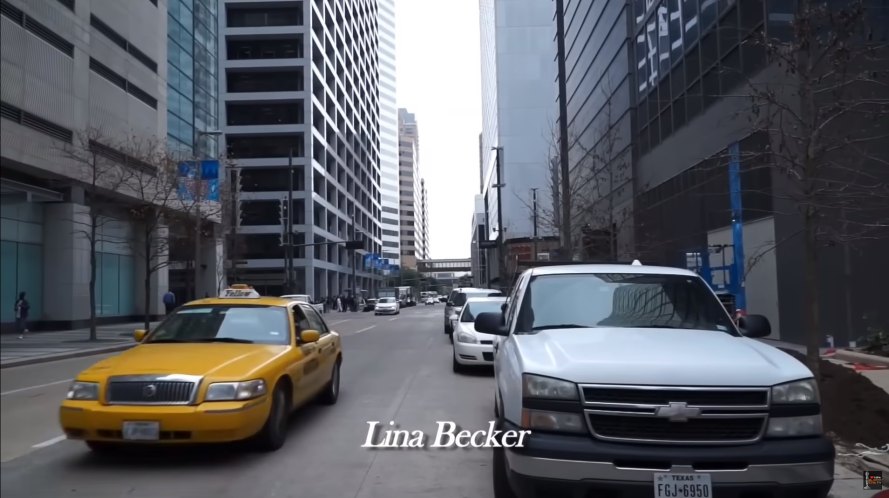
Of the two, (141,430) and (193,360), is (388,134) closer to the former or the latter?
(193,360)

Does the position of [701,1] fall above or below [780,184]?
above

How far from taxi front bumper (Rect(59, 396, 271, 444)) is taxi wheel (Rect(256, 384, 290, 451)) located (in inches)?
27.1

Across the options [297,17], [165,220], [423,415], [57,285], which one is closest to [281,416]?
[423,415]

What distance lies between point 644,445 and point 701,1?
21.1 meters

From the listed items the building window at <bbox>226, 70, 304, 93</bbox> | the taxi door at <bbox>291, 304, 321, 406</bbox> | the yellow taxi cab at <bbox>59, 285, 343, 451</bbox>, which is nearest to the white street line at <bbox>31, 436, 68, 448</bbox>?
the yellow taxi cab at <bbox>59, 285, 343, 451</bbox>

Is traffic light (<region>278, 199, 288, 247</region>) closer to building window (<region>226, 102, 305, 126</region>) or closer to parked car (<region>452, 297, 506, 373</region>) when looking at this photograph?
building window (<region>226, 102, 305, 126</region>)

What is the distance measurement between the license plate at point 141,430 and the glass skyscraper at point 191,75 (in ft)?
102

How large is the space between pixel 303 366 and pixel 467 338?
5.85 meters

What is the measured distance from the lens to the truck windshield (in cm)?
587

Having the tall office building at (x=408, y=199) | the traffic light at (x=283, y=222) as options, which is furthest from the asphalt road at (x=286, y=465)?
the tall office building at (x=408, y=199)

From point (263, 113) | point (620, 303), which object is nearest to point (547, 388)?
point (620, 303)

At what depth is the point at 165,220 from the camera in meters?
27.6

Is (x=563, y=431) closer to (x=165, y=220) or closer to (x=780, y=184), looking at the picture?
(x=780, y=184)

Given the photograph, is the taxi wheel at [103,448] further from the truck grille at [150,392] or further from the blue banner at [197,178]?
the blue banner at [197,178]
